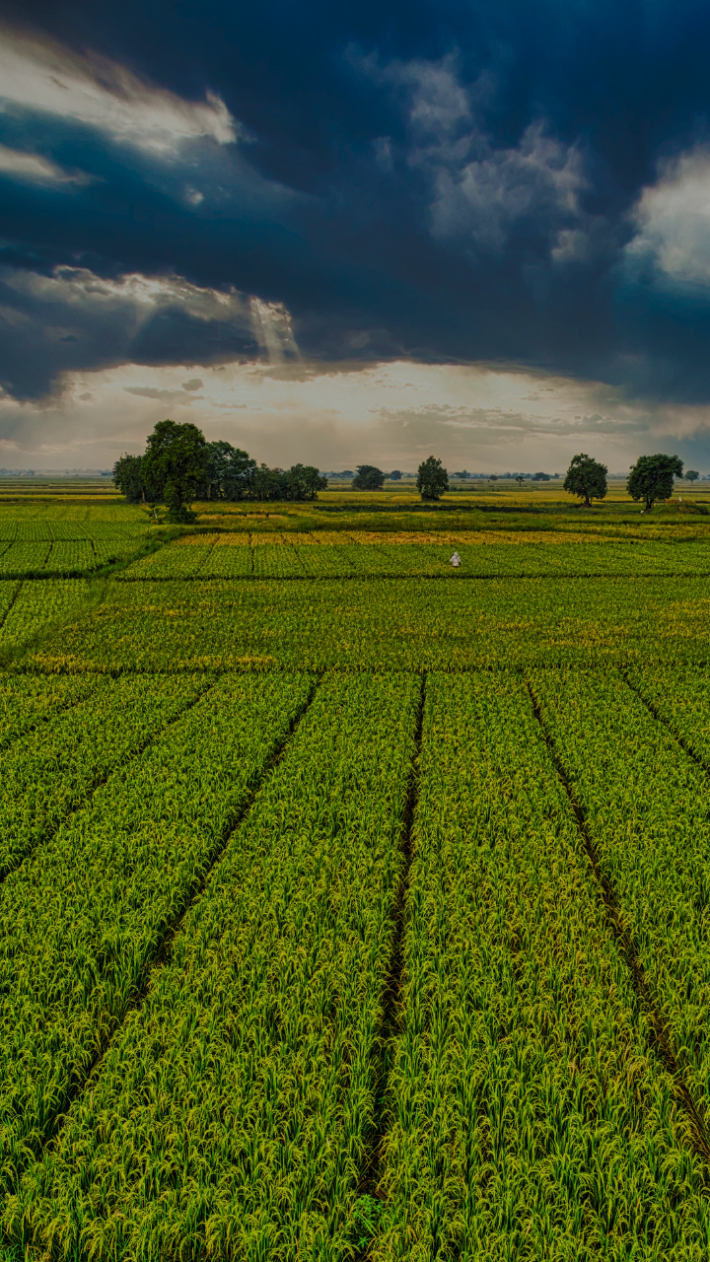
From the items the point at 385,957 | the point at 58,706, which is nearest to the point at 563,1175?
the point at 385,957

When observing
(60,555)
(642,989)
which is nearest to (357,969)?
(642,989)

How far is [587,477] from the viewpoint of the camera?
130 meters

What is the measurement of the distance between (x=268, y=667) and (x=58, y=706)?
22.1ft

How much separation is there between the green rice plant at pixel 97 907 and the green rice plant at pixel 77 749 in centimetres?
47

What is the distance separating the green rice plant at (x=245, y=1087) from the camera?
463 centimetres

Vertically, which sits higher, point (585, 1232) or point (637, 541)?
point (637, 541)

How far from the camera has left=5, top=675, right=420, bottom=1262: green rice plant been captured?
15.2 feet

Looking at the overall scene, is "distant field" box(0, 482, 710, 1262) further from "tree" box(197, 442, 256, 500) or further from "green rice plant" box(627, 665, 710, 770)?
"tree" box(197, 442, 256, 500)

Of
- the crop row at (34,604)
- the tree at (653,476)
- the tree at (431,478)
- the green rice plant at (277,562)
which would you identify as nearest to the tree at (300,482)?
the tree at (431,478)

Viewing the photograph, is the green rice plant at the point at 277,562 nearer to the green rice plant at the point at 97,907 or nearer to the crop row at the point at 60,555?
the crop row at the point at 60,555

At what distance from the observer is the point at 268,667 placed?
67.9 ft

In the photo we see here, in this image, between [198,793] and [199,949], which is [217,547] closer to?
A: [198,793]

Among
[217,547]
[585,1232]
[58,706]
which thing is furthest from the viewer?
[217,547]

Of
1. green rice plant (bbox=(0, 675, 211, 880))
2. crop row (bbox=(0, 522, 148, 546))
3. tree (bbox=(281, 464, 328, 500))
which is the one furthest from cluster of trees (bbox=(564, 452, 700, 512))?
green rice plant (bbox=(0, 675, 211, 880))
